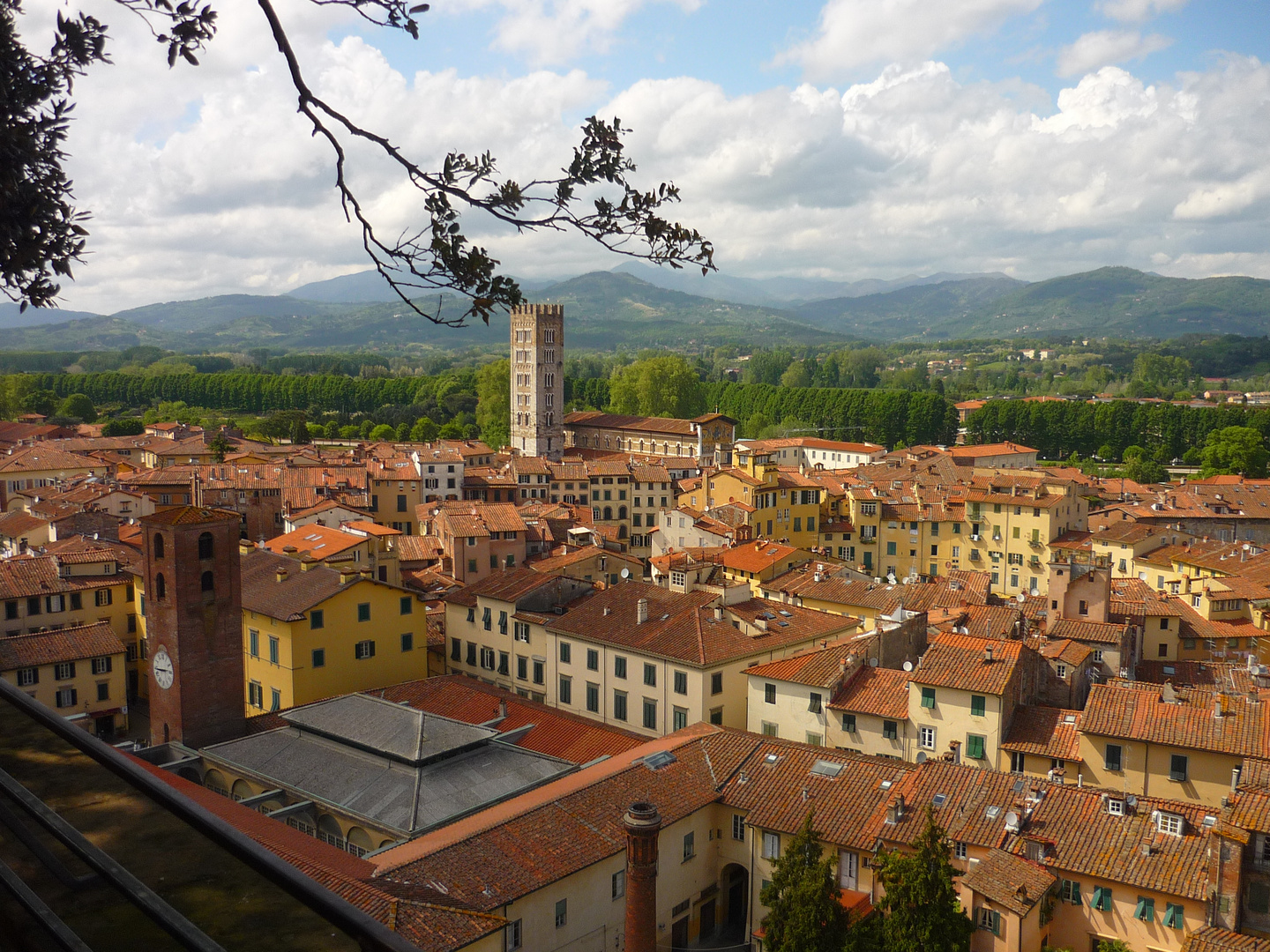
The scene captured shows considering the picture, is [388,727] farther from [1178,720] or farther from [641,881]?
[1178,720]

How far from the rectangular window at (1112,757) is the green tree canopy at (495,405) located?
8495 centimetres

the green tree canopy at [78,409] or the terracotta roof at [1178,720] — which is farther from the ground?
the green tree canopy at [78,409]

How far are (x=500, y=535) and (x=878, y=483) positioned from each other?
2740 cm

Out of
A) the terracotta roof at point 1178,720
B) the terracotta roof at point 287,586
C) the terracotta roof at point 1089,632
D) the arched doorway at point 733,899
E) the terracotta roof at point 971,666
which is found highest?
the terracotta roof at point 287,586

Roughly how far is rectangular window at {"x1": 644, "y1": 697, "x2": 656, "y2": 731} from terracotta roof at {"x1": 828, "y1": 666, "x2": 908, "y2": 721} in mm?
5675

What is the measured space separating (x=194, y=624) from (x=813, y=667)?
633 inches

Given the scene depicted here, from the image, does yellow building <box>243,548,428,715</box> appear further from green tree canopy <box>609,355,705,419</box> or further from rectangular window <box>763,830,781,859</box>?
green tree canopy <box>609,355,705,419</box>

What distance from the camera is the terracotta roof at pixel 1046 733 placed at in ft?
76.5

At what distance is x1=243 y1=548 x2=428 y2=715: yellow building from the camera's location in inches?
1184

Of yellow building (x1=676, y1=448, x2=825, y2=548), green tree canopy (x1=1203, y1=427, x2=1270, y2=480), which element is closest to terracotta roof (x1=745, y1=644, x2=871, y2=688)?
yellow building (x1=676, y1=448, x2=825, y2=548)

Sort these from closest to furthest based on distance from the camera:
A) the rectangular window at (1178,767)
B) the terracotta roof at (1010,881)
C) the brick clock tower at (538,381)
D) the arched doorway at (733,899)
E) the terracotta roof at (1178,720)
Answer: the terracotta roof at (1010,881)
the arched doorway at (733,899)
the terracotta roof at (1178,720)
the rectangular window at (1178,767)
the brick clock tower at (538,381)

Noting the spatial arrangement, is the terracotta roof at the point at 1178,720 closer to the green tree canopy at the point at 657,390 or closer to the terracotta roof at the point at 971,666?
the terracotta roof at the point at 971,666

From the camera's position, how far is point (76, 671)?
102ft

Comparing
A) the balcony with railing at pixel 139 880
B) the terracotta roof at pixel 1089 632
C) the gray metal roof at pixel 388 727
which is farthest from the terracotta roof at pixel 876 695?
the balcony with railing at pixel 139 880
